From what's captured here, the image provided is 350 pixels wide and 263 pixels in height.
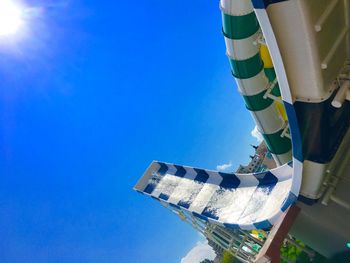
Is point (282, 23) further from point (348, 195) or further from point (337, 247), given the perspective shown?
point (337, 247)

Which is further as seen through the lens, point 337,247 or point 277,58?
point 337,247

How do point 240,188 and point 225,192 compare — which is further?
point 225,192

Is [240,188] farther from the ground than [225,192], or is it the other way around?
[240,188]

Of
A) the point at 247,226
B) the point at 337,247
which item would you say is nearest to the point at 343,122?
the point at 337,247

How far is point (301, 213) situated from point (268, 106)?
586 cm

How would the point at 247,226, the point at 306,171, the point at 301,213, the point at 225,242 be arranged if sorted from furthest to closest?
1. the point at 225,242
2. the point at 247,226
3. the point at 301,213
4. the point at 306,171

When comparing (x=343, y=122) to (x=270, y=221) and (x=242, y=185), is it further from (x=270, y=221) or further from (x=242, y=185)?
(x=242, y=185)

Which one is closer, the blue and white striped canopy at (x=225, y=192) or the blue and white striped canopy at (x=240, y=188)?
the blue and white striped canopy at (x=240, y=188)

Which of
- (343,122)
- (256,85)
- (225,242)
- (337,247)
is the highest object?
(256,85)

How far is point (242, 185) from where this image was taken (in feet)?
52.6

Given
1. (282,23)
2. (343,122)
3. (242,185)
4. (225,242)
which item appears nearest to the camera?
(282,23)

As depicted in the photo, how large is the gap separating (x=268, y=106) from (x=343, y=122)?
283 inches

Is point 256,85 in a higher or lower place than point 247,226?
higher

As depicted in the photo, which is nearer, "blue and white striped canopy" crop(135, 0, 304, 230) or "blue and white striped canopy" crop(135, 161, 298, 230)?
"blue and white striped canopy" crop(135, 0, 304, 230)
